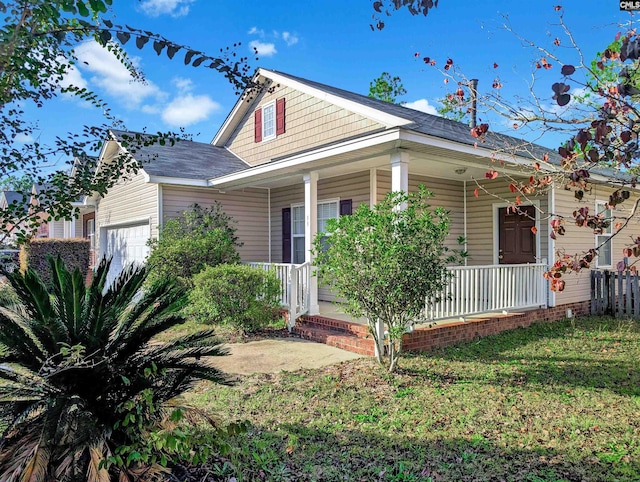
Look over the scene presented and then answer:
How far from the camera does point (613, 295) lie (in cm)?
998

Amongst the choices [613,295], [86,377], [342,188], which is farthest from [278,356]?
[613,295]

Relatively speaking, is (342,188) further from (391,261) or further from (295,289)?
(391,261)

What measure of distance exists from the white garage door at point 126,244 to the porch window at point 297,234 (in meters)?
3.75

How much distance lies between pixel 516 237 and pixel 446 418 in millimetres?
6984

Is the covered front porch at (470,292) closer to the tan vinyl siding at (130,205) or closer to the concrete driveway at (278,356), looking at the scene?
the concrete driveway at (278,356)

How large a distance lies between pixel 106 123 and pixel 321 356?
4313mm

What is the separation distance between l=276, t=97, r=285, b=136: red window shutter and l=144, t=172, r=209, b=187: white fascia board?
2.34 m

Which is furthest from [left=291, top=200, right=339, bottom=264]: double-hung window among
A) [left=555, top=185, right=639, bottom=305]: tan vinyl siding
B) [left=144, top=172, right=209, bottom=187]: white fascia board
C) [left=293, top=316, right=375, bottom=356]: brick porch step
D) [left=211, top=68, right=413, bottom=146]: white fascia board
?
[left=555, top=185, right=639, bottom=305]: tan vinyl siding

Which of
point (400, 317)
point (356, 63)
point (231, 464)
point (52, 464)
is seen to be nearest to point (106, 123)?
point (52, 464)

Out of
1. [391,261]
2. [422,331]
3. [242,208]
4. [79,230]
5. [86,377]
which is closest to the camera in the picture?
[86,377]

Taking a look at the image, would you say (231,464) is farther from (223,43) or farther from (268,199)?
(268,199)

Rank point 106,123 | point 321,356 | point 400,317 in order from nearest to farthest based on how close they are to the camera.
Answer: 1. point 106,123
2. point 400,317
3. point 321,356

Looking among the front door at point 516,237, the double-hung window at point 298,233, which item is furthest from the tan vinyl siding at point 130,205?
the front door at point 516,237

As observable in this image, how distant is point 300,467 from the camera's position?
3260mm
